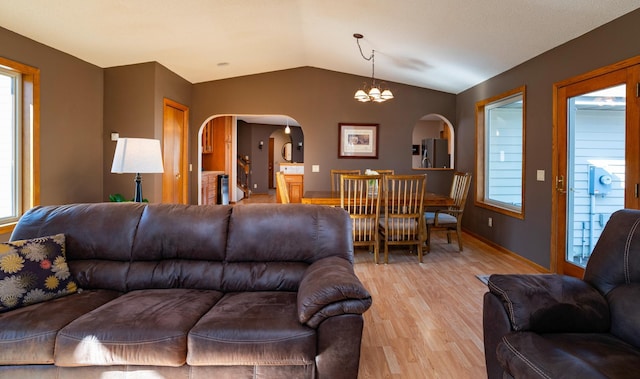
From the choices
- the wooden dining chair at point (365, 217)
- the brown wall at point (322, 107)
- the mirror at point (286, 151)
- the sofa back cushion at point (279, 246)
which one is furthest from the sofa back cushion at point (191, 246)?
the mirror at point (286, 151)

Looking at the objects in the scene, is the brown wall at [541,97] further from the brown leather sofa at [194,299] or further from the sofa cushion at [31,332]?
the sofa cushion at [31,332]

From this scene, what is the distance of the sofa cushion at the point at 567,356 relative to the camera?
4.04ft

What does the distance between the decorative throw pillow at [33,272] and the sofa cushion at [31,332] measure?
8 cm

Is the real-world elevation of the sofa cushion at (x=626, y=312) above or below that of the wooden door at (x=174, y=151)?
below

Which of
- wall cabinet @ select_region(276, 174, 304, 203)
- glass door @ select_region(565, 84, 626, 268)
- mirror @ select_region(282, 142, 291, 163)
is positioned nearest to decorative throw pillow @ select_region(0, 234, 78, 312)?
glass door @ select_region(565, 84, 626, 268)

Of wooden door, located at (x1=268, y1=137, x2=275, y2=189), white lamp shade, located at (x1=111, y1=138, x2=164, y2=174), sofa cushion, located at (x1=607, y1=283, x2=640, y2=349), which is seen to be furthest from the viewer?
wooden door, located at (x1=268, y1=137, x2=275, y2=189)

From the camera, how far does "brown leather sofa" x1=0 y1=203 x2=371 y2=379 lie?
159 cm

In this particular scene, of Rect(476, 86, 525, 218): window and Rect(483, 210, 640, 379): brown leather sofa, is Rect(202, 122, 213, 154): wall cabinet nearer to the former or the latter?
Rect(476, 86, 525, 218): window

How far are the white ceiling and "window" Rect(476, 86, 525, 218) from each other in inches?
18.8

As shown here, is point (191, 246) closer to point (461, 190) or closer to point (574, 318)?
point (574, 318)

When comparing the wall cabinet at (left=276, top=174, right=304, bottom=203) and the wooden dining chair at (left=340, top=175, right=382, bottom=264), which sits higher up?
the wall cabinet at (left=276, top=174, right=304, bottom=203)

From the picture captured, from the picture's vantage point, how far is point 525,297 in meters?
1.59

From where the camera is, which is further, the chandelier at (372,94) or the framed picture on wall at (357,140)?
the framed picture on wall at (357,140)

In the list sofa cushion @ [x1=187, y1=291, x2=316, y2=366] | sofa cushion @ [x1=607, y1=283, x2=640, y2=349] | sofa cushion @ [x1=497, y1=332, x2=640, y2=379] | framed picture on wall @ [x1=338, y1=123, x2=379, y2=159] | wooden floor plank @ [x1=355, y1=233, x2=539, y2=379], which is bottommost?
wooden floor plank @ [x1=355, y1=233, x2=539, y2=379]
